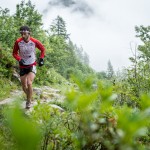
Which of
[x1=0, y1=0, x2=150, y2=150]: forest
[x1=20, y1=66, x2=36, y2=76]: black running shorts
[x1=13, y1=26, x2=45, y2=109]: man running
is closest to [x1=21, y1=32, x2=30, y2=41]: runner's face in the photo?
[x1=13, y1=26, x2=45, y2=109]: man running

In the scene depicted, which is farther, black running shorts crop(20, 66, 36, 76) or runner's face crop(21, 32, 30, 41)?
black running shorts crop(20, 66, 36, 76)

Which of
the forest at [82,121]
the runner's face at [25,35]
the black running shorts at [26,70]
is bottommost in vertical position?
the forest at [82,121]

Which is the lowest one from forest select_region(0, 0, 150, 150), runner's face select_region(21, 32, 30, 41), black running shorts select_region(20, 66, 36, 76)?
forest select_region(0, 0, 150, 150)

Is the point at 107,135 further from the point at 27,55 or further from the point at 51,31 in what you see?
the point at 51,31

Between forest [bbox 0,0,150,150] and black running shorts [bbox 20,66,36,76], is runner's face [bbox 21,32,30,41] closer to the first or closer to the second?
black running shorts [bbox 20,66,36,76]

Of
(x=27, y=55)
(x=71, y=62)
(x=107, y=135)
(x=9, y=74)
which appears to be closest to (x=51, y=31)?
Result: (x=9, y=74)

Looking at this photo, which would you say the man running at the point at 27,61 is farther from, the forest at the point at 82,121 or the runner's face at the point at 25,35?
the forest at the point at 82,121

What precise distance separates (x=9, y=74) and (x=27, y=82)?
26.2 feet

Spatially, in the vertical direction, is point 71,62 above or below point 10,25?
above

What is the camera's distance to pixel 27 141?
0.65m

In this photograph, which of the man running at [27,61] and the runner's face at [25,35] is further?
the man running at [27,61]

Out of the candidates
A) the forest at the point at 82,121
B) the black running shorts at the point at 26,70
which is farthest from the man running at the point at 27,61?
the forest at the point at 82,121

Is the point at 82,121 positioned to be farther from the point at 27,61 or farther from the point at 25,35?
the point at 27,61

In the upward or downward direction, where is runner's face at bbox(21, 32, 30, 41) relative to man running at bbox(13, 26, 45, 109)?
upward
